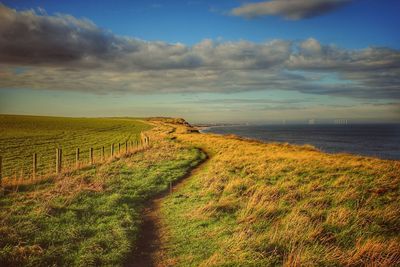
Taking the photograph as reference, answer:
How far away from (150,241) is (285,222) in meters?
4.02

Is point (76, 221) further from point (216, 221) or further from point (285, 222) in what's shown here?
point (285, 222)

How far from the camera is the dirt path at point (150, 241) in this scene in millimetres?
7848

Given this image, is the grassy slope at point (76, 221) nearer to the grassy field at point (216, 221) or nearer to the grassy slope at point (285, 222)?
the grassy field at point (216, 221)

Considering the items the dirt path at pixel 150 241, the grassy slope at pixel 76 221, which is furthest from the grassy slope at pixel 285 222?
the grassy slope at pixel 76 221

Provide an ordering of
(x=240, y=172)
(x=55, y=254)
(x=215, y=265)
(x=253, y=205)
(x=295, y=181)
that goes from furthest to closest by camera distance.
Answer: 1. (x=240, y=172)
2. (x=295, y=181)
3. (x=253, y=205)
4. (x=55, y=254)
5. (x=215, y=265)

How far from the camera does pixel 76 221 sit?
10.0 metres

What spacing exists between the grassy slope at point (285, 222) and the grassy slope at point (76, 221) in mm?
1376

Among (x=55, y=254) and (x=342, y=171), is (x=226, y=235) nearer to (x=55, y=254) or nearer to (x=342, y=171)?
(x=55, y=254)

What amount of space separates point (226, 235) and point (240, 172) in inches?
378

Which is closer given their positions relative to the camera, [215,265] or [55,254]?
[215,265]

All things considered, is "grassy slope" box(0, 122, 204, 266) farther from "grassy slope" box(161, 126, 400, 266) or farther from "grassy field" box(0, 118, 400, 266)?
"grassy slope" box(161, 126, 400, 266)

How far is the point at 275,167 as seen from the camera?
19547 millimetres

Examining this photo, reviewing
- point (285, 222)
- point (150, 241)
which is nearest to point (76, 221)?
point (150, 241)

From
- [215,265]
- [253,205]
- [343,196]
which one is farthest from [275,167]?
[215,265]
